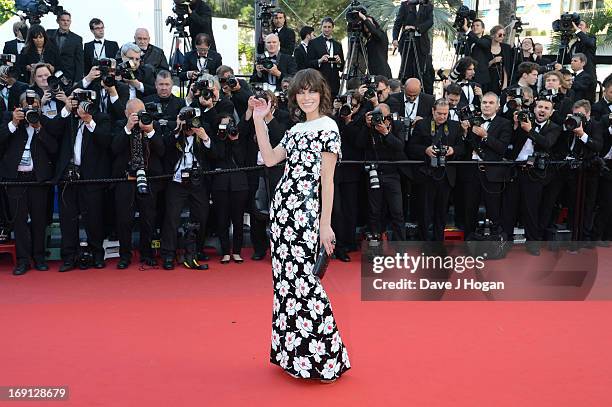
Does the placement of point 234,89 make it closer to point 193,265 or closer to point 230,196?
point 230,196

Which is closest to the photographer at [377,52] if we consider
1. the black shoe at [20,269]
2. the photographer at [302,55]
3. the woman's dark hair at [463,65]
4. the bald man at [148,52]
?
the photographer at [302,55]

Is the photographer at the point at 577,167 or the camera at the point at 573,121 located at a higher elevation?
the camera at the point at 573,121

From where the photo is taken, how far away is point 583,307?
5.84 metres

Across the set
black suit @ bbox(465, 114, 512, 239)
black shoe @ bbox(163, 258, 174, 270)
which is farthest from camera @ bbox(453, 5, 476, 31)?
black shoe @ bbox(163, 258, 174, 270)

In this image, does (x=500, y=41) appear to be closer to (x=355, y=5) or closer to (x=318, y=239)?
(x=355, y=5)

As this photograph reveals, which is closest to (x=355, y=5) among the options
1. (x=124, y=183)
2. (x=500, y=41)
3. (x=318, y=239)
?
(x=500, y=41)

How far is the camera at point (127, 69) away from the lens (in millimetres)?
7191

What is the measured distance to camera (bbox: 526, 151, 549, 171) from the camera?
7.40m

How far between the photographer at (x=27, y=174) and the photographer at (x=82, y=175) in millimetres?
144

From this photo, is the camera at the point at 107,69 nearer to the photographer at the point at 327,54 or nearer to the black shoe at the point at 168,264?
the black shoe at the point at 168,264

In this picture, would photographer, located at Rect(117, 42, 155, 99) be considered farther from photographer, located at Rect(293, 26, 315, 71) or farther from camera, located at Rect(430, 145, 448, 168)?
camera, located at Rect(430, 145, 448, 168)

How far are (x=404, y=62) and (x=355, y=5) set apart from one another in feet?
4.25

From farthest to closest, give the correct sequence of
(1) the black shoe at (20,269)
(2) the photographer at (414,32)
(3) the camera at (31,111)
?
(2) the photographer at (414,32)
(1) the black shoe at (20,269)
(3) the camera at (31,111)
